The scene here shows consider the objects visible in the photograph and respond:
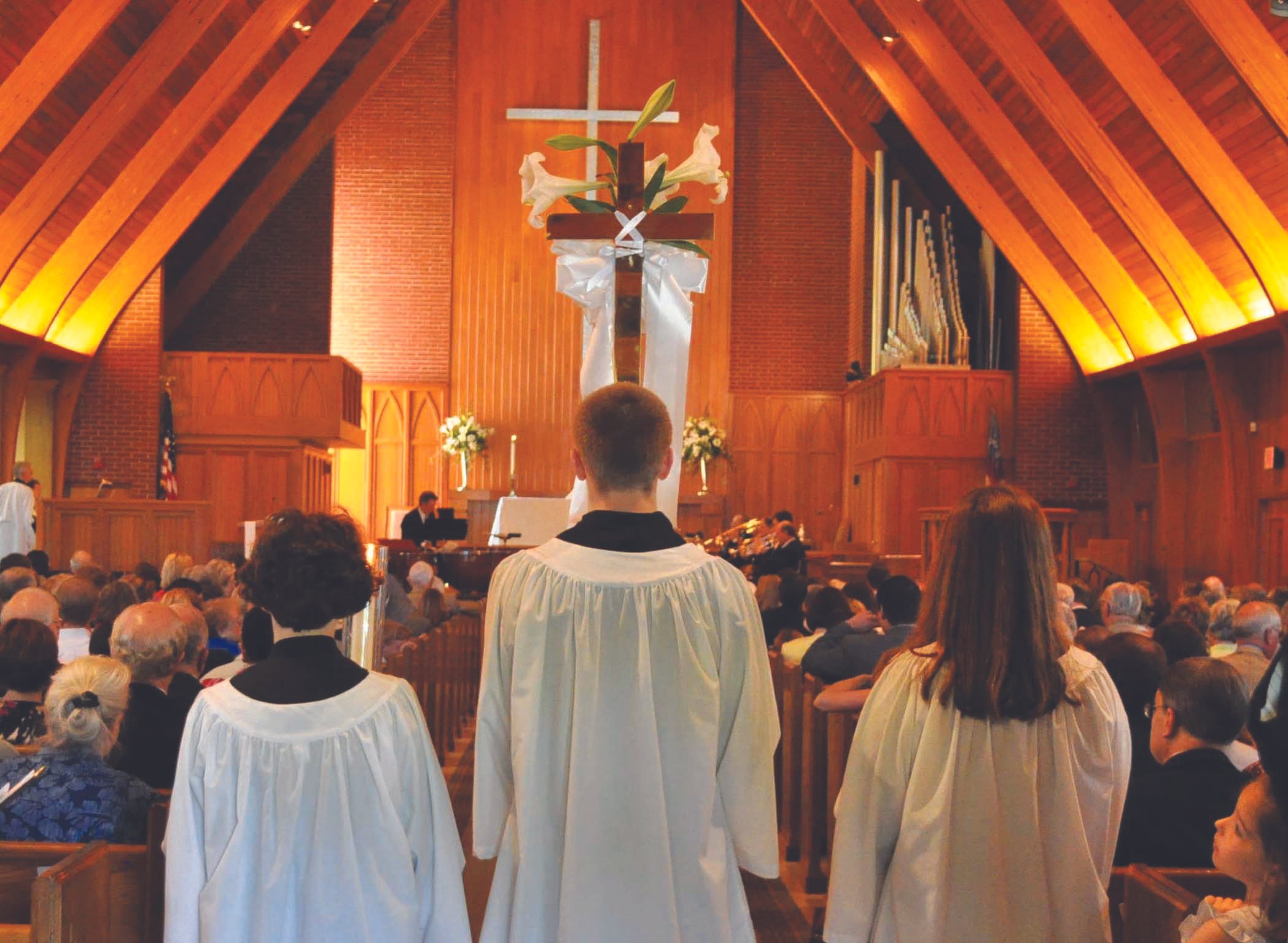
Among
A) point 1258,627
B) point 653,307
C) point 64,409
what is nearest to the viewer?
point 653,307

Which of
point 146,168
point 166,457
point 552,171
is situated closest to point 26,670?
point 146,168

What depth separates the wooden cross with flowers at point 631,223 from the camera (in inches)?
165

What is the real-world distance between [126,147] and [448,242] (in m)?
5.63

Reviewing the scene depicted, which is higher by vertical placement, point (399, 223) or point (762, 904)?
point (399, 223)

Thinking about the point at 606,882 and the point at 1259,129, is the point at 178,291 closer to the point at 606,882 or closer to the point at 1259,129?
the point at 1259,129

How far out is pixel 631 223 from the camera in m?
4.22

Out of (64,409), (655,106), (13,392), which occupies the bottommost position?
(64,409)

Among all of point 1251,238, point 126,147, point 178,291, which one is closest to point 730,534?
point 1251,238

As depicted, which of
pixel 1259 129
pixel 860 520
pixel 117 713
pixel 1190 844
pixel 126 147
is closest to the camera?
pixel 1190 844

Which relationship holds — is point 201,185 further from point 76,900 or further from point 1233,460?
point 76,900

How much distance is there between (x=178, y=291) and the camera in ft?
60.5

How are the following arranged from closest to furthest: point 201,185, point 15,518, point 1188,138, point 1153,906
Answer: point 1153,906, point 1188,138, point 15,518, point 201,185

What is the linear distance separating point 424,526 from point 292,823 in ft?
31.8

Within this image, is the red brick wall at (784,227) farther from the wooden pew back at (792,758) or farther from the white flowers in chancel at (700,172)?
the white flowers in chancel at (700,172)
